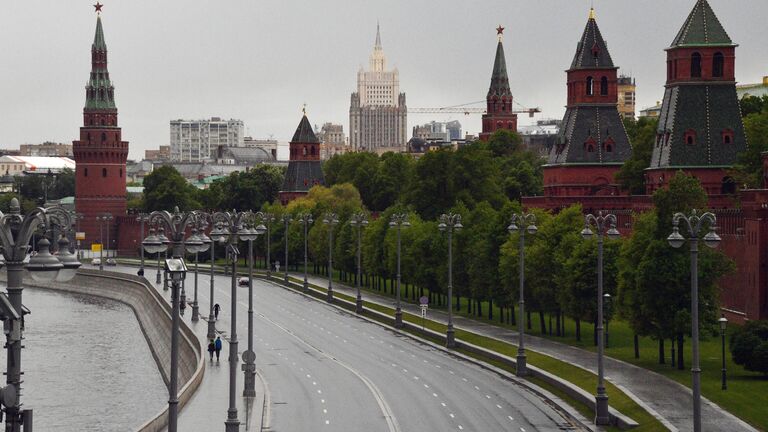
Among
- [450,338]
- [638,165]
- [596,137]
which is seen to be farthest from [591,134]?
[450,338]

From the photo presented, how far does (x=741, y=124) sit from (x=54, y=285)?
105194 mm

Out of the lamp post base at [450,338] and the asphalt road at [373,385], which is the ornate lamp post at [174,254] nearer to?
the asphalt road at [373,385]

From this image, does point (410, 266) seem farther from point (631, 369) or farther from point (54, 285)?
point (54, 285)

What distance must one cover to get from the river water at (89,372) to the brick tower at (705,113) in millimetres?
37796

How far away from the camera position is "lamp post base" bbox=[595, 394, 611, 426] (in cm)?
5600

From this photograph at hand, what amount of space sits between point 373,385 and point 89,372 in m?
32.6

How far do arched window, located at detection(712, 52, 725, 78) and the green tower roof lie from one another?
95 cm

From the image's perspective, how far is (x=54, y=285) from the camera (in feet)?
618

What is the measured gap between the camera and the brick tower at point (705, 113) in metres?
105

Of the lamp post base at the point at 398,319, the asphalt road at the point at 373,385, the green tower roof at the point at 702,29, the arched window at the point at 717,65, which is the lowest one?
the asphalt road at the point at 373,385

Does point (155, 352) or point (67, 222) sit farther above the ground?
point (67, 222)

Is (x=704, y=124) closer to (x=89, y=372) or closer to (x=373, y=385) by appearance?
(x=89, y=372)

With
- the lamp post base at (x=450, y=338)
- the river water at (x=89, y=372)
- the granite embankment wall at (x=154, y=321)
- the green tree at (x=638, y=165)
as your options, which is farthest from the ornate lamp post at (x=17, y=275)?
the green tree at (x=638, y=165)

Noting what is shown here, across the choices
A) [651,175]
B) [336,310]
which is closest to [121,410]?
[336,310]
